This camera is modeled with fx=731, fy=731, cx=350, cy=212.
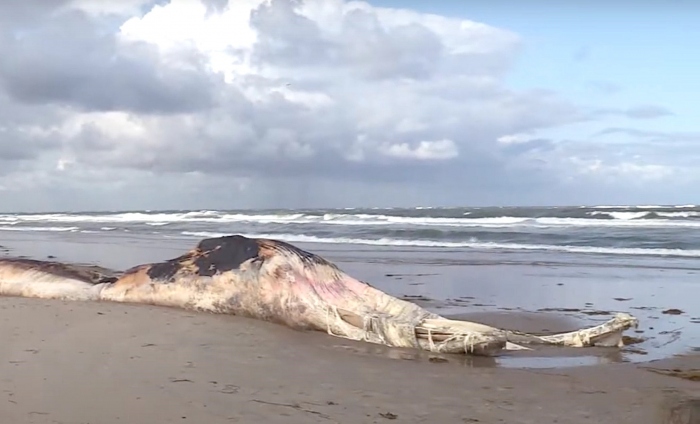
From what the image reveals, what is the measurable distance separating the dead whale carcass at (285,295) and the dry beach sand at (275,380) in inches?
7.0

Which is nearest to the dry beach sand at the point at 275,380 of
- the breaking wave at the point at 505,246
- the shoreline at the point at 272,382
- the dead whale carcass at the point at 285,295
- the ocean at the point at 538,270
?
the shoreline at the point at 272,382

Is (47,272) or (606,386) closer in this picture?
(606,386)

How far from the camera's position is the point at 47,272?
286 inches

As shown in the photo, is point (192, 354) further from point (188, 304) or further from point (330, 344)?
point (188, 304)

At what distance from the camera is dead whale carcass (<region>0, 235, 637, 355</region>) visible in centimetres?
545

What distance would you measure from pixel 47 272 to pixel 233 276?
7.16 feet

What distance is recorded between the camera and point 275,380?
4168 mm

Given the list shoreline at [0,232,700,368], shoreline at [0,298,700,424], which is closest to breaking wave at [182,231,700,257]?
shoreline at [0,232,700,368]

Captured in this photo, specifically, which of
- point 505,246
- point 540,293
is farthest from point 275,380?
point 505,246

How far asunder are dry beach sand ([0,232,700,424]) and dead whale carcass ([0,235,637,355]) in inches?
7.0

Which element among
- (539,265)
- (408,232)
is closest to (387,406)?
(539,265)

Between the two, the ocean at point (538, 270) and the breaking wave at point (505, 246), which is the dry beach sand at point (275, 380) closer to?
the ocean at point (538, 270)

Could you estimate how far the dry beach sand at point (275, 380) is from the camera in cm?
353

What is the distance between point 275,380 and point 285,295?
1.97 m
